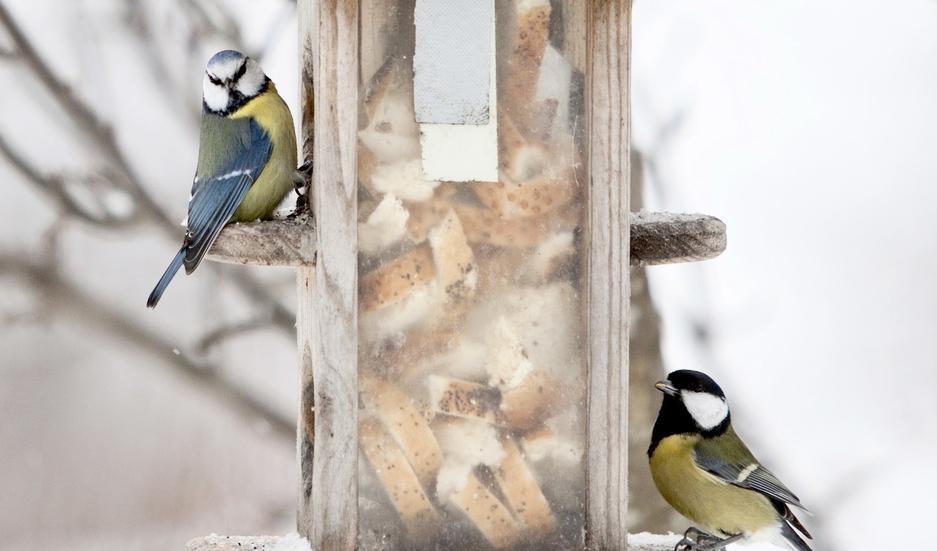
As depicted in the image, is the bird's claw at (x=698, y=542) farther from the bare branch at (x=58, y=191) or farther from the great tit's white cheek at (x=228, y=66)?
the bare branch at (x=58, y=191)

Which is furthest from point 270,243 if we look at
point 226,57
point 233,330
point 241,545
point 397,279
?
point 233,330

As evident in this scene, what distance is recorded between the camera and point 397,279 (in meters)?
2.41

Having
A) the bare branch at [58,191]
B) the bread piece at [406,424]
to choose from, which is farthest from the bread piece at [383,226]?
the bare branch at [58,191]

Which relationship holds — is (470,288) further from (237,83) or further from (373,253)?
(237,83)

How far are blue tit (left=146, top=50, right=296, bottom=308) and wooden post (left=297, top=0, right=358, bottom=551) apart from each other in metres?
0.39

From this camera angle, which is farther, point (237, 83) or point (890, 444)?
point (890, 444)

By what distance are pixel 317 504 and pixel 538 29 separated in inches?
41.0

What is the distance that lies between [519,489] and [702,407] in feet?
2.83

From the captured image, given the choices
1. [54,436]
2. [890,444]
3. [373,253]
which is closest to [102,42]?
[54,436]

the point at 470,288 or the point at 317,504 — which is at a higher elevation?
the point at 470,288

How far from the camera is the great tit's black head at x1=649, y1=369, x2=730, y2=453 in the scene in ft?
10.2

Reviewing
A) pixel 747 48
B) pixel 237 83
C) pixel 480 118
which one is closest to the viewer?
pixel 480 118

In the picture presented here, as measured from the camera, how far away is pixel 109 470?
4734 mm

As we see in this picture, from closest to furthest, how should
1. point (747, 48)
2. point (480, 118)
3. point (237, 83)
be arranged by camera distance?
point (480, 118) → point (237, 83) → point (747, 48)
